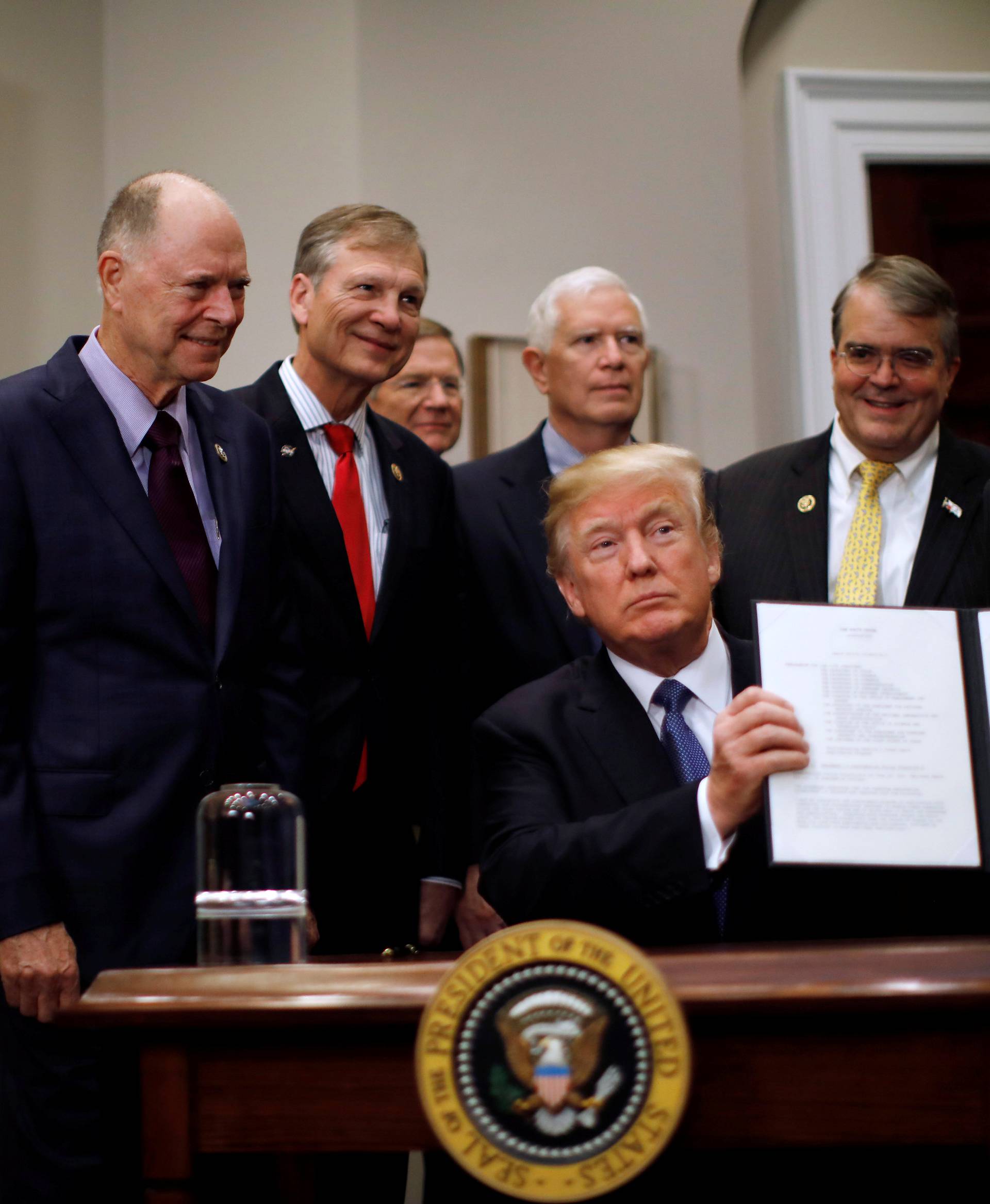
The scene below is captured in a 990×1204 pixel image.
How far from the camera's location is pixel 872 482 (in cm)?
304

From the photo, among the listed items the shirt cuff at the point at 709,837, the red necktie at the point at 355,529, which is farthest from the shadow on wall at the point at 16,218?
the shirt cuff at the point at 709,837

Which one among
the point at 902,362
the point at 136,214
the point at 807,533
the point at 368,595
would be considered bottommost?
the point at 368,595

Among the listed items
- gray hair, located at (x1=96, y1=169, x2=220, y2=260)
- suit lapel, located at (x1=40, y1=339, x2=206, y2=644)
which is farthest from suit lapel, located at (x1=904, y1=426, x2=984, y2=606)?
gray hair, located at (x1=96, y1=169, x2=220, y2=260)

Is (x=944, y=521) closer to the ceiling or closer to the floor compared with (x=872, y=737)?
closer to the ceiling

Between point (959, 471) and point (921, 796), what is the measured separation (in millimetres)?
1521

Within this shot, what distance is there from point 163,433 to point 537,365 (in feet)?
4.64

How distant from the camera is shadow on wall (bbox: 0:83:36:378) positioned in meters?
4.42

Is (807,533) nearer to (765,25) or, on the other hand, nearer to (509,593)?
(509,593)

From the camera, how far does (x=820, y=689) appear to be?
1703 mm

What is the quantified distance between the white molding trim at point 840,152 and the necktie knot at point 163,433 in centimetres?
296

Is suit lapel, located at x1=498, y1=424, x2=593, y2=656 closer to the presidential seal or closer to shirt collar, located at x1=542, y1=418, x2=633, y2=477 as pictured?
shirt collar, located at x1=542, y1=418, x2=633, y2=477

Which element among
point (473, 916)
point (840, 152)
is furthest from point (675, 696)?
point (840, 152)

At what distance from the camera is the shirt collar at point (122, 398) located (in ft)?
7.66

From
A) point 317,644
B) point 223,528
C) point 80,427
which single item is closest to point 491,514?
point 317,644
